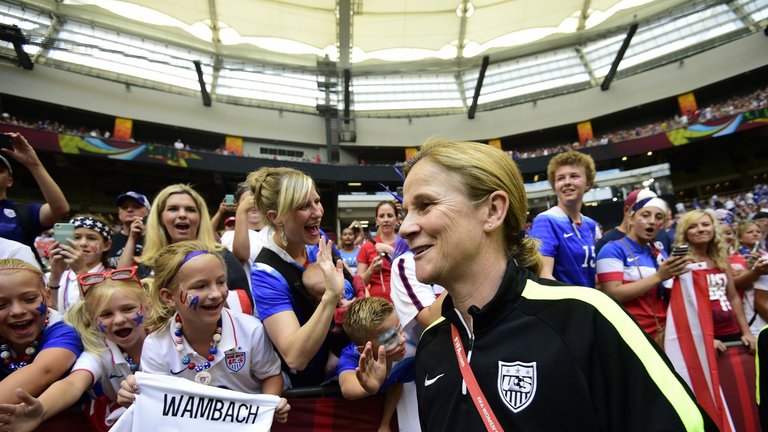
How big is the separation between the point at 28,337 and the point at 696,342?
4.04 m

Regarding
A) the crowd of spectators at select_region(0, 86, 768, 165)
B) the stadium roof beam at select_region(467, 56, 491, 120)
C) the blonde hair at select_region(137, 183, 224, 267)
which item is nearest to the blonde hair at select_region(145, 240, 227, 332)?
the blonde hair at select_region(137, 183, 224, 267)

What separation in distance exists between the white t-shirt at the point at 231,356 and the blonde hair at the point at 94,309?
1.18 ft

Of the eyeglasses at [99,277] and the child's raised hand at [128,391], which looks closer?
the child's raised hand at [128,391]

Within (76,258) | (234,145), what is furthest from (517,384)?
(234,145)

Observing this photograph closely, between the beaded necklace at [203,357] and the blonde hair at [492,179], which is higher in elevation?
the blonde hair at [492,179]

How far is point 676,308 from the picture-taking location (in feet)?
9.57

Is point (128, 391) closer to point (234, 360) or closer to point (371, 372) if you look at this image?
point (234, 360)

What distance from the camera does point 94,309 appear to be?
6.59ft

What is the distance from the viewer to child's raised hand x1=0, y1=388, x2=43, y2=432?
1.49 m

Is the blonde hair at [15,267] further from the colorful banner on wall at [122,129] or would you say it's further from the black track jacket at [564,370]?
the colorful banner on wall at [122,129]

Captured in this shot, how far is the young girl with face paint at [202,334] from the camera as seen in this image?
71.1 inches

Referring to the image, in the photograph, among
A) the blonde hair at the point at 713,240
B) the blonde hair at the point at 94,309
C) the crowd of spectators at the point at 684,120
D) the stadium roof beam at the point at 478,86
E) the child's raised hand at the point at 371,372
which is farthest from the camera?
the stadium roof beam at the point at 478,86

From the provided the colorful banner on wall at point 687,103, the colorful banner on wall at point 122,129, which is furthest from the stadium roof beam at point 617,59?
the colorful banner on wall at point 122,129

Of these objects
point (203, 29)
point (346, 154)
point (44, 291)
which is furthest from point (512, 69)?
point (44, 291)
